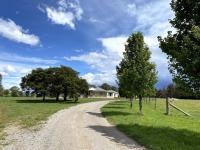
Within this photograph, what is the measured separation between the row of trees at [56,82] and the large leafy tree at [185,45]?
154 ft

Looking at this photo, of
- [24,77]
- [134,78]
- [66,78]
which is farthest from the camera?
[24,77]

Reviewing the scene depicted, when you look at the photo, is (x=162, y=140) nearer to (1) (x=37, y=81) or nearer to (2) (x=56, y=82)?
(2) (x=56, y=82)

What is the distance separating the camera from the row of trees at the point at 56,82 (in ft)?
209

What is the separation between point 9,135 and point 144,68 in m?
18.2

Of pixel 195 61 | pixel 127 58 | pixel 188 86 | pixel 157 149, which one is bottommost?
pixel 157 149

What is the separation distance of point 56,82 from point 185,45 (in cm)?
5093

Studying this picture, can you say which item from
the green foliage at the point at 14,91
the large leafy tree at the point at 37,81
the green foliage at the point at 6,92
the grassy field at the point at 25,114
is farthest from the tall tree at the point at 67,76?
the green foliage at the point at 6,92

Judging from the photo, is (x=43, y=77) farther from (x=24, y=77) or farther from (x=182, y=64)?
(x=182, y=64)

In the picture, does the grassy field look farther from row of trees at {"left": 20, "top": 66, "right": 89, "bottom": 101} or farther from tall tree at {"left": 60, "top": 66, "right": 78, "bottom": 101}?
row of trees at {"left": 20, "top": 66, "right": 89, "bottom": 101}

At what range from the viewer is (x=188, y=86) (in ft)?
52.9

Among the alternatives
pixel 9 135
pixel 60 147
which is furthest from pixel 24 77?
pixel 60 147

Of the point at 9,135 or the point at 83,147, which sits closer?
the point at 83,147

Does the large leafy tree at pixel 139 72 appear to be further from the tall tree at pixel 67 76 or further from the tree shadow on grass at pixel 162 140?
the tall tree at pixel 67 76

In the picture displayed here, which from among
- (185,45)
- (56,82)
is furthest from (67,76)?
(185,45)
